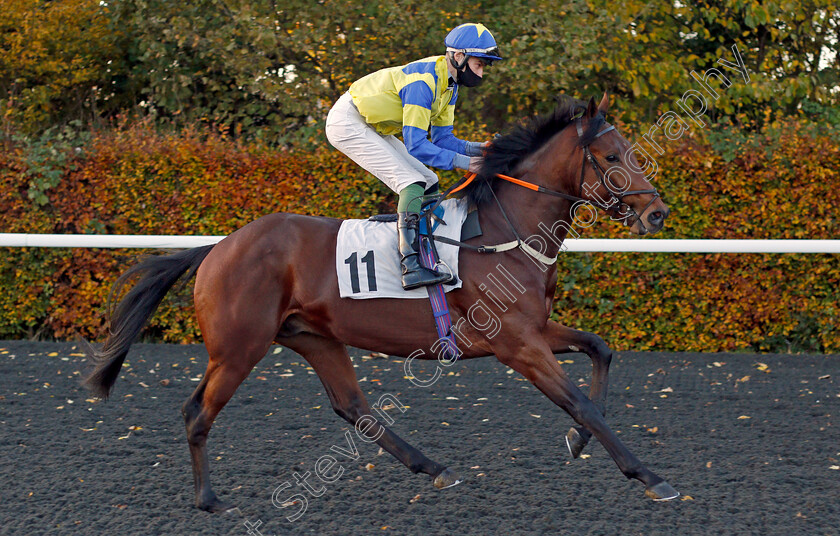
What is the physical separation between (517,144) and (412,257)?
2.42 feet

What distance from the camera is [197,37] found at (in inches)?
352

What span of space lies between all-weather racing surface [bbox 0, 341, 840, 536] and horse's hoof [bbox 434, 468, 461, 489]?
0.04 metres

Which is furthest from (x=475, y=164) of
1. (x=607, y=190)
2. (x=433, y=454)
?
(x=433, y=454)

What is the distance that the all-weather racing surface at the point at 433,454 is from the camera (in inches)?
129

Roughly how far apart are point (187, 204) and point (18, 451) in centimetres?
323

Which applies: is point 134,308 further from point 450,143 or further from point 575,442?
point 575,442

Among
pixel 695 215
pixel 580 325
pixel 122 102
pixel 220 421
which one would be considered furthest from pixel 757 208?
pixel 122 102

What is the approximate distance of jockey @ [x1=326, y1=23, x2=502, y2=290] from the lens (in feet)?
11.8

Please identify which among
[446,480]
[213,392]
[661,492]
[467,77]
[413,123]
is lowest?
[446,480]

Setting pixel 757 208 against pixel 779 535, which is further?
pixel 757 208

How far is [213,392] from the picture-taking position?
3.63 meters

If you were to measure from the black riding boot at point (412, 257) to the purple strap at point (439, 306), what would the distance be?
0.03m

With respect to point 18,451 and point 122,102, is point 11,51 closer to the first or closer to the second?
point 122,102

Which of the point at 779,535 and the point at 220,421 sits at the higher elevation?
the point at 779,535
